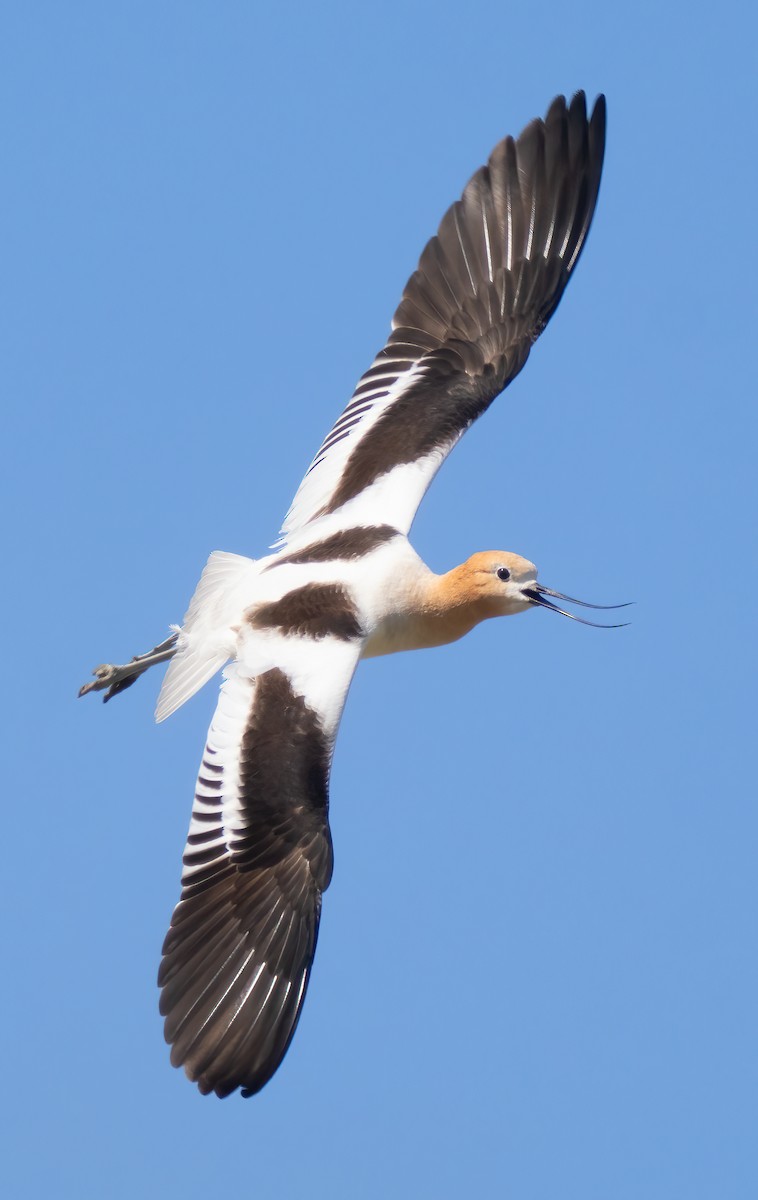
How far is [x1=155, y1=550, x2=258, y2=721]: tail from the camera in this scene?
10.3 metres

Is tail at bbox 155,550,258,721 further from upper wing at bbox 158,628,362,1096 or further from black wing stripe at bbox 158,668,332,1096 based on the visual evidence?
black wing stripe at bbox 158,668,332,1096

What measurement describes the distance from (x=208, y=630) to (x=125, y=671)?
3.60 feet

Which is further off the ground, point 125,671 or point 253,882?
point 125,671

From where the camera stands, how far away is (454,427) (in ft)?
39.1

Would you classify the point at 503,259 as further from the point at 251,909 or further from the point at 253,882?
the point at 251,909

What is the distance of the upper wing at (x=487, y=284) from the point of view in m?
12.2

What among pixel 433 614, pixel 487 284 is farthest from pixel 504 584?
pixel 487 284

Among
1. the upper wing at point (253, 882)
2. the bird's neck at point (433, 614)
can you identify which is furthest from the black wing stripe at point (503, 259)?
the upper wing at point (253, 882)

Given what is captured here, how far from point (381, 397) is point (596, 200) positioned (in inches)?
86.2

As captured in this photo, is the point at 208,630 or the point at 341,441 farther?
the point at 341,441

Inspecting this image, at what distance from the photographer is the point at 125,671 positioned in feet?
37.5

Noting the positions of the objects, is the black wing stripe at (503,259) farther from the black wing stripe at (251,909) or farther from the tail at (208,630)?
the black wing stripe at (251,909)

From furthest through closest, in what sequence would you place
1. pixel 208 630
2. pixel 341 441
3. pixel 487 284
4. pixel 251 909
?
pixel 487 284, pixel 341 441, pixel 208 630, pixel 251 909

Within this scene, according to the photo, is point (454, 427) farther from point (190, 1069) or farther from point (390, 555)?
point (190, 1069)
